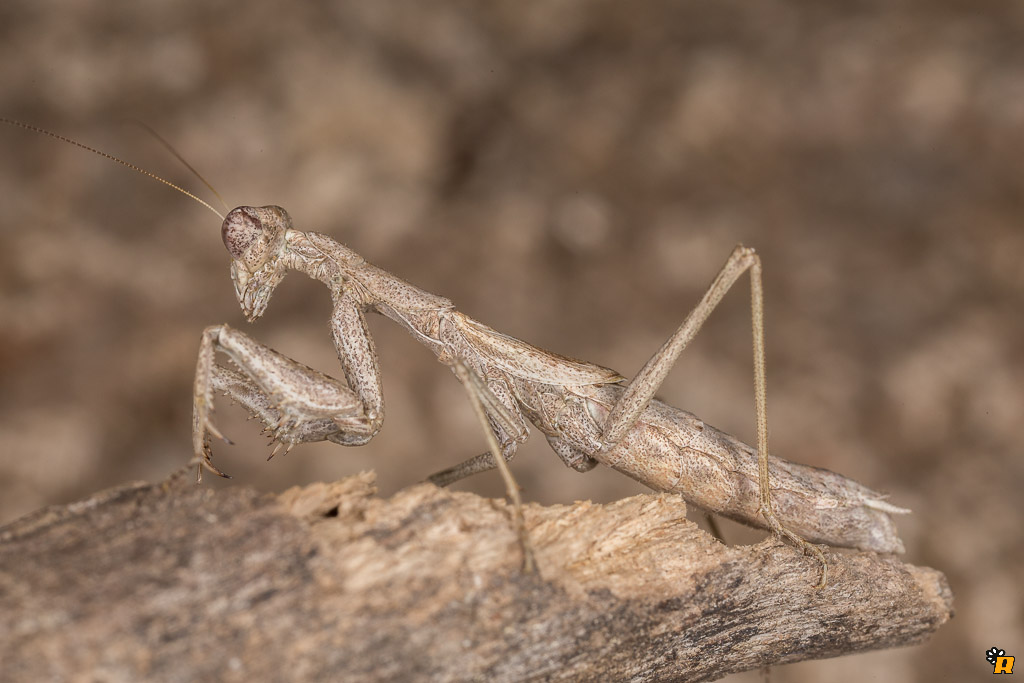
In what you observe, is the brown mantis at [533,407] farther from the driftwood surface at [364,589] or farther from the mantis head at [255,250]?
the driftwood surface at [364,589]

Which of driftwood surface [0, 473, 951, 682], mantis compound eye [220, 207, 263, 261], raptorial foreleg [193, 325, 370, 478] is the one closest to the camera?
driftwood surface [0, 473, 951, 682]

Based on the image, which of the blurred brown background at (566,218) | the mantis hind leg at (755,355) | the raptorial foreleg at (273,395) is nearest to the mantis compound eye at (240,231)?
the raptorial foreleg at (273,395)

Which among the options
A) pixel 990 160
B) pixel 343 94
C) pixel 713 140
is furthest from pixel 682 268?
pixel 343 94

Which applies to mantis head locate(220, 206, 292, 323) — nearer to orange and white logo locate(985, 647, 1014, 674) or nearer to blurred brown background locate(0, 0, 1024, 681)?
blurred brown background locate(0, 0, 1024, 681)

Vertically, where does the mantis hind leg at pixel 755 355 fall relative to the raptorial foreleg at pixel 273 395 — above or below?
below

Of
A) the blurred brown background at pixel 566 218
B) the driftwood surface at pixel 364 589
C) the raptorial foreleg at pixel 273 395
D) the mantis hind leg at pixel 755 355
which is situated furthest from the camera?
the blurred brown background at pixel 566 218

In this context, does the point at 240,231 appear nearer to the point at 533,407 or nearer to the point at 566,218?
the point at 533,407

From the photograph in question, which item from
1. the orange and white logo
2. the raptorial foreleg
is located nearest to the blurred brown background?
the orange and white logo

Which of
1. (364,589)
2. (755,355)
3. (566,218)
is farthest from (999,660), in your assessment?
(364,589)

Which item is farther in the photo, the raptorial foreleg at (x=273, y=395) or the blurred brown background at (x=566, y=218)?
the blurred brown background at (x=566, y=218)
